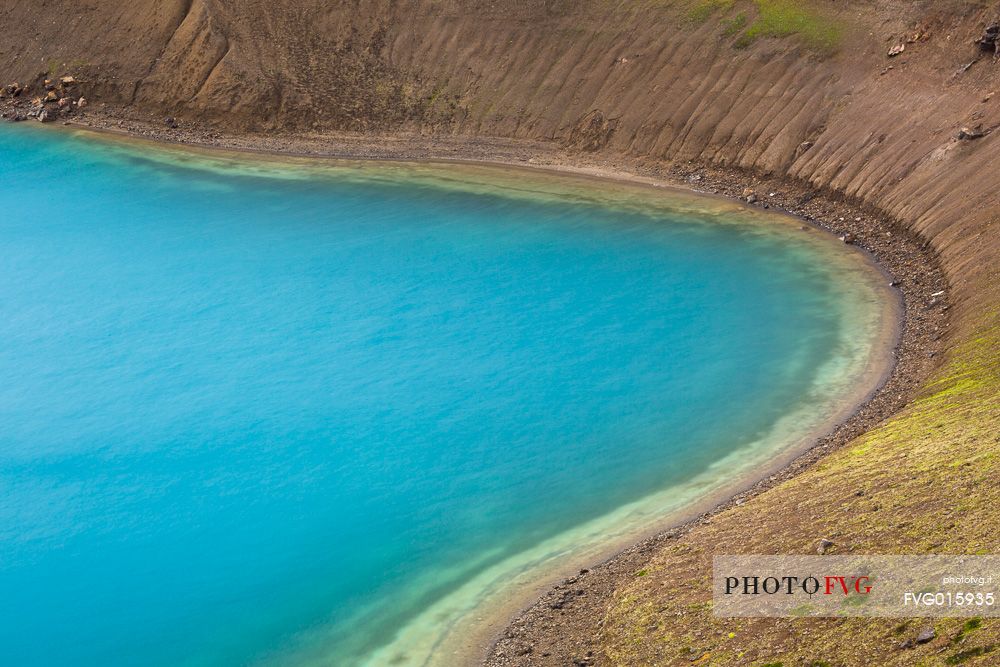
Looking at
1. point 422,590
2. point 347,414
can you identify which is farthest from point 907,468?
point 347,414

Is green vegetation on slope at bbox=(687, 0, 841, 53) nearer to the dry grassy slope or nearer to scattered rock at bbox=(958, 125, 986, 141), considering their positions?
the dry grassy slope

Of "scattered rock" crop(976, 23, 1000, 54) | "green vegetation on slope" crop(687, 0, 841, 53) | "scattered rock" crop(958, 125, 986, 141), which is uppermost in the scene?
"green vegetation on slope" crop(687, 0, 841, 53)

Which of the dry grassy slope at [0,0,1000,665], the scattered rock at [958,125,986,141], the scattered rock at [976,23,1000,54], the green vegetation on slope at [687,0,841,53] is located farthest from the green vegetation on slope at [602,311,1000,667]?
the green vegetation on slope at [687,0,841,53]

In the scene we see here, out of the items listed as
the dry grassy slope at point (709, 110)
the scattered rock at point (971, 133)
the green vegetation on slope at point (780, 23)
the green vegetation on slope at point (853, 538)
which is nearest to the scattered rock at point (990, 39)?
the dry grassy slope at point (709, 110)

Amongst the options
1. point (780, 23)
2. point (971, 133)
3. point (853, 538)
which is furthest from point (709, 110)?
point (853, 538)

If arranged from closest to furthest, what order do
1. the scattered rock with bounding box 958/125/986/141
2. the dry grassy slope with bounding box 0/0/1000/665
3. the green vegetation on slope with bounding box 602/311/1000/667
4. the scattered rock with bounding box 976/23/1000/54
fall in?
the green vegetation on slope with bounding box 602/311/1000/667 → the dry grassy slope with bounding box 0/0/1000/665 → the scattered rock with bounding box 958/125/986/141 → the scattered rock with bounding box 976/23/1000/54

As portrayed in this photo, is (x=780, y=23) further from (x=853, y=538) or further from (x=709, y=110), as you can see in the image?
(x=853, y=538)
